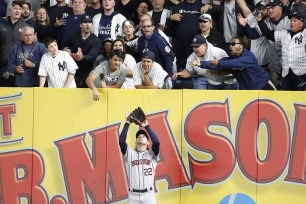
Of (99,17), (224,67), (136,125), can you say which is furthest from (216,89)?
(99,17)

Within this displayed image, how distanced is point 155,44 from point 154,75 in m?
1.20

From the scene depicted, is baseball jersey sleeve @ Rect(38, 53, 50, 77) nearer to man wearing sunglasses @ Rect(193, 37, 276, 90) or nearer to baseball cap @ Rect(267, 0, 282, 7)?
man wearing sunglasses @ Rect(193, 37, 276, 90)

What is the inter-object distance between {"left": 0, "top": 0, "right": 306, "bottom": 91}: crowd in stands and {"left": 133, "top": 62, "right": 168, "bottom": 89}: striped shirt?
2 centimetres

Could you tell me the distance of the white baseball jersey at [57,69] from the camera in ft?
54.2

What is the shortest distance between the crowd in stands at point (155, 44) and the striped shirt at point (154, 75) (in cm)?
2

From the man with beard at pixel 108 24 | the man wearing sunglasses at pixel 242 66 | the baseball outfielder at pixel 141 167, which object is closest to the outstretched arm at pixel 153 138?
the baseball outfielder at pixel 141 167

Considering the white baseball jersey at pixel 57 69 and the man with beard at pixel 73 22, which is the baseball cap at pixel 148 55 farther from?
the man with beard at pixel 73 22

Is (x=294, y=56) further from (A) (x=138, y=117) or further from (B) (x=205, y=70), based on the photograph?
(A) (x=138, y=117)

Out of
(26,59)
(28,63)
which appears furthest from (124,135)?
(26,59)

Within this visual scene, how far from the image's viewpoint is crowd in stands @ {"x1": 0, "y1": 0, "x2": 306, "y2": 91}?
634 inches

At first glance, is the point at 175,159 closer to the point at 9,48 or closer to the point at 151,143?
the point at 151,143

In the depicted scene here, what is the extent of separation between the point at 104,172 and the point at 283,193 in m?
2.79

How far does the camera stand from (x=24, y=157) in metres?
15.9

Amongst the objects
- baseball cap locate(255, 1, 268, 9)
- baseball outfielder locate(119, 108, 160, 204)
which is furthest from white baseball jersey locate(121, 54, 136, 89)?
baseball cap locate(255, 1, 268, 9)
